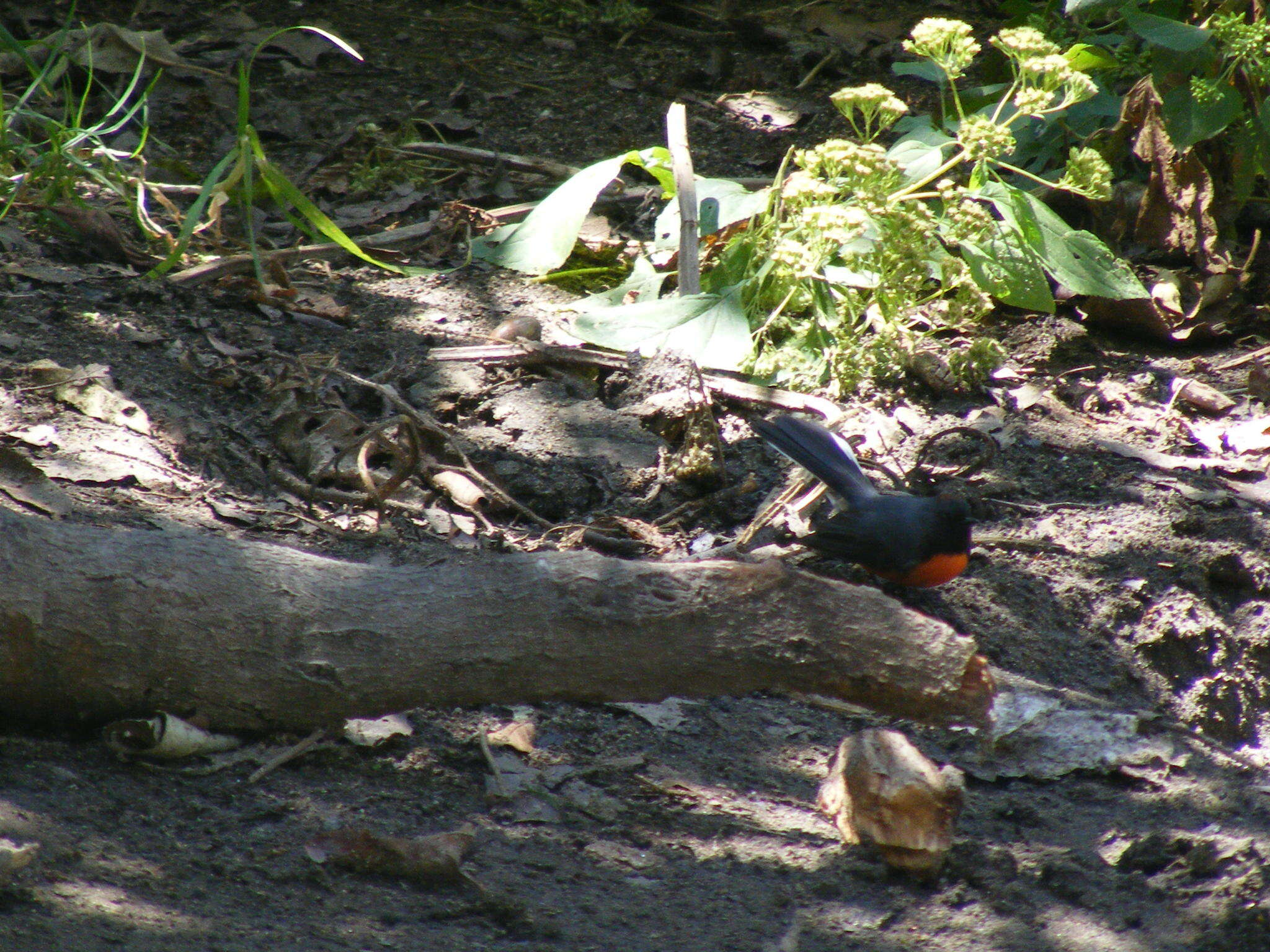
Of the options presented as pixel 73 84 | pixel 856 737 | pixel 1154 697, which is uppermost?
pixel 73 84

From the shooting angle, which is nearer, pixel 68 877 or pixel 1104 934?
pixel 68 877

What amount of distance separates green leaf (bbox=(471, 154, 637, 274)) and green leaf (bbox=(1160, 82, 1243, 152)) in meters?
1.85

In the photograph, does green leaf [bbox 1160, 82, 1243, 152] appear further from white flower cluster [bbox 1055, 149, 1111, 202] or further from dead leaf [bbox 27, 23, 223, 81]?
dead leaf [bbox 27, 23, 223, 81]

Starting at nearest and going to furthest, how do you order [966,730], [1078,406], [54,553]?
1. [54,553]
2. [966,730]
3. [1078,406]

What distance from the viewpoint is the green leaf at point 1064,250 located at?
356 cm

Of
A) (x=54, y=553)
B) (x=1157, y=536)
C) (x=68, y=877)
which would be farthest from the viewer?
(x=1157, y=536)

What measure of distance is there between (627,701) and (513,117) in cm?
399

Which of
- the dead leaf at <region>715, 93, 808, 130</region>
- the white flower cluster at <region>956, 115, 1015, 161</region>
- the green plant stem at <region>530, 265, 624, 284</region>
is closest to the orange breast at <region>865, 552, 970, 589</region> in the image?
the white flower cluster at <region>956, 115, 1015, 161</region>

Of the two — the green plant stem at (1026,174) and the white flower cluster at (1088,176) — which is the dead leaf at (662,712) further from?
the white flower cluster at (1088,176)

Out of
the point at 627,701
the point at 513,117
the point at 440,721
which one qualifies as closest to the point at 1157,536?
the point at 627,701

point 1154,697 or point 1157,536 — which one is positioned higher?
point 1157,536

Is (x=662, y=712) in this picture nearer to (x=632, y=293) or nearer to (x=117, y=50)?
(x=632, y=293)

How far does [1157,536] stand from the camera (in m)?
3.24

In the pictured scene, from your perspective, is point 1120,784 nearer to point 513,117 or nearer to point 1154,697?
point 1154,697
